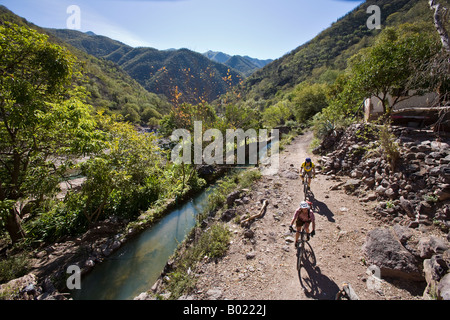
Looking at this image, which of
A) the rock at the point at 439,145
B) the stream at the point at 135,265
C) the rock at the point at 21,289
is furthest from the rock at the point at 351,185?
the rock at the point at 21,289

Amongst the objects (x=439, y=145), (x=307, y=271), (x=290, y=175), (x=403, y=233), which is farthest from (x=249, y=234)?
(x=439, y=145)

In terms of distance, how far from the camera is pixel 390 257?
12.4 feet

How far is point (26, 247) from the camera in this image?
6.05 metres

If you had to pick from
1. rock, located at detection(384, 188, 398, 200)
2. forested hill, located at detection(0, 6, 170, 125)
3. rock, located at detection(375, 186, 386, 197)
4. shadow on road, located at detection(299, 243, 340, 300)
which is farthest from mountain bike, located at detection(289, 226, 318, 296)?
forested hill, located at detection(0, 6, 170, 125)

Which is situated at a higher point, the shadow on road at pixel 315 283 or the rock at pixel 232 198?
the rock at pixel 232 198

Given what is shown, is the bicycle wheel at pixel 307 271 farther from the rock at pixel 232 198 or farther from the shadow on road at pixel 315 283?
the rock at pixel 232 198

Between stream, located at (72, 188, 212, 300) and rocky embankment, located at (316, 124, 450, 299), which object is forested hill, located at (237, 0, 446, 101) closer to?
rocky embankment, located at (316, 124, 450, 299)

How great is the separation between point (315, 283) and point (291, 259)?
2.60 feet

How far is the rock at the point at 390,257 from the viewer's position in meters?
3.51

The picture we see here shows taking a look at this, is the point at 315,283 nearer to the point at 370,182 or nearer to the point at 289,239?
the point at 289,239

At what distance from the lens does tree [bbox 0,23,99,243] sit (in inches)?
171

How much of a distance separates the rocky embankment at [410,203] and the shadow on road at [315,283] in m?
1.11

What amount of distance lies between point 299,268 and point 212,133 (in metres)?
10.7
